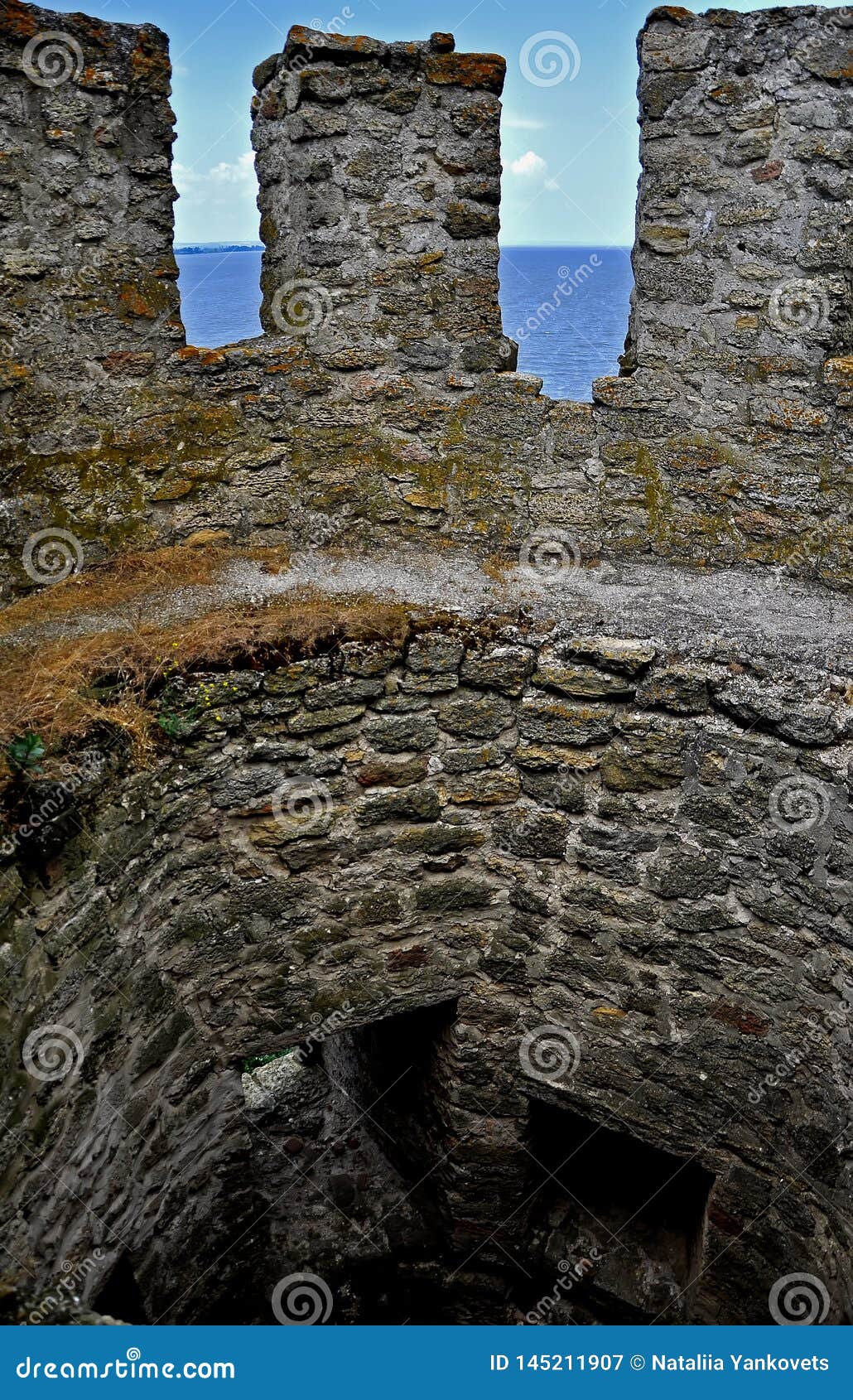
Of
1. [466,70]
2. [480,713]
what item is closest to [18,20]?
[466,70]

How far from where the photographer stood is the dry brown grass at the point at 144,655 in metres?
4.04

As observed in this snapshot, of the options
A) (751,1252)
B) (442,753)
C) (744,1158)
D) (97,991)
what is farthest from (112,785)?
(751,1252)

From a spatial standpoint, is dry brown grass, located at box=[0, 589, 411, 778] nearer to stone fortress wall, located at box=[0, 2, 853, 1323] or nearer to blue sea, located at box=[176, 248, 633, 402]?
stone fortress wall, located at box=[0, 2, 853, 1323]

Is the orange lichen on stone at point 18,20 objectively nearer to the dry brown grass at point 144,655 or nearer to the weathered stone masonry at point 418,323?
the weathered stone masonry at point 418,323

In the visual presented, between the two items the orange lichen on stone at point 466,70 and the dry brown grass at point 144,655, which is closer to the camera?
the dry brown grass at point 144,655

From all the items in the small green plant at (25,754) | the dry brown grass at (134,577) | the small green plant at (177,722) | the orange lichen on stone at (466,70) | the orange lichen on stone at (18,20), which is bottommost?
the small green plant at (177,722)

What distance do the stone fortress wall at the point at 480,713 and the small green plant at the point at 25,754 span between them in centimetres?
36

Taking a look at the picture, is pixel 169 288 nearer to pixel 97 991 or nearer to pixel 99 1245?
pixel 97 991

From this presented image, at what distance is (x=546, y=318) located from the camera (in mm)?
6262

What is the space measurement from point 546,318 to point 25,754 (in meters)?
4.15

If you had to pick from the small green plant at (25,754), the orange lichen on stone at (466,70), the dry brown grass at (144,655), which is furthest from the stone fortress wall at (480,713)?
the small green plant at (25,754)

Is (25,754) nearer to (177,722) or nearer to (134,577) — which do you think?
(177,722)

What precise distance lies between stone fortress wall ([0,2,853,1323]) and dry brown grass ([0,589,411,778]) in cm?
12

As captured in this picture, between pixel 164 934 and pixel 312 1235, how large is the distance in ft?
7.89
